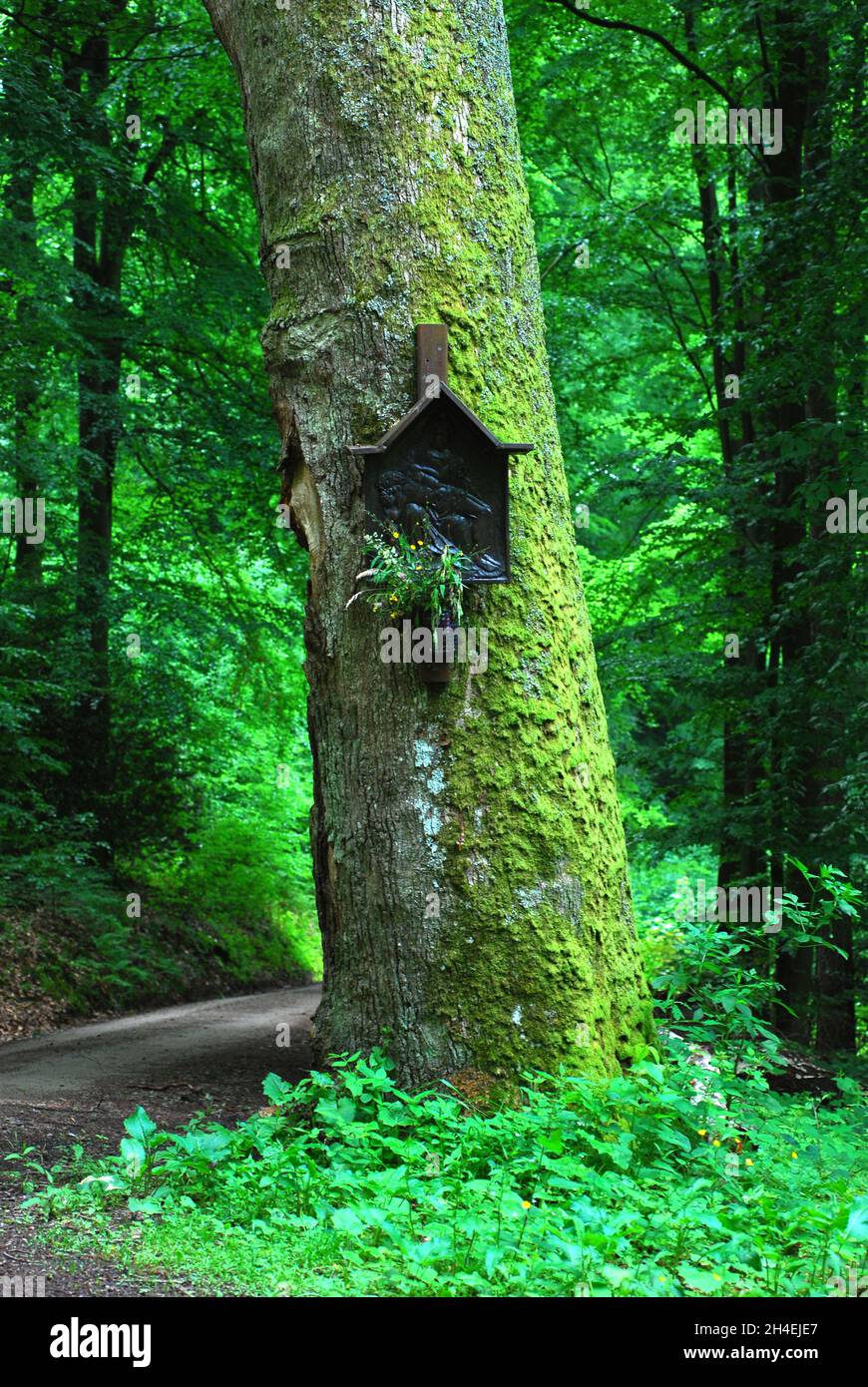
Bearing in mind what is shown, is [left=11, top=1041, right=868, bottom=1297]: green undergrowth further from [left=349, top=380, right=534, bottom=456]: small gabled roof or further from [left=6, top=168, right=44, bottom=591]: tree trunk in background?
[left=6, top=168, right=44, bottom=591]: tree trunk in background

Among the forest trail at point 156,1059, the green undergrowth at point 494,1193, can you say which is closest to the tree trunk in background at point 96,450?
the forest trail at point 156,1059

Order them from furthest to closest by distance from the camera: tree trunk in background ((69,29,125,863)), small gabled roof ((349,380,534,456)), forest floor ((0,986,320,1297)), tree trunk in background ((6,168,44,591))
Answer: tree trunk in background ((69,29,125,863))
tree trunk in background ((6,168,44,591))
small gabled roof ((349,380,534,456))
forest floor ((0,986,320,1297))

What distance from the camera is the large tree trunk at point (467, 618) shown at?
4883 mm

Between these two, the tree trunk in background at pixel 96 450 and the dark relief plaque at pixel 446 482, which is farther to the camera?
the tree trunk in background at pixel 96 450

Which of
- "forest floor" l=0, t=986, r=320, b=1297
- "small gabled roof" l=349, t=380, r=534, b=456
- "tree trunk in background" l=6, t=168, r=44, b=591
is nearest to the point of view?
"forest floor" l=0, t=986, r=320, b=1297

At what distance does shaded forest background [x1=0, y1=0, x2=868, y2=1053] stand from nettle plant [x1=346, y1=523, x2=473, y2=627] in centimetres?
371

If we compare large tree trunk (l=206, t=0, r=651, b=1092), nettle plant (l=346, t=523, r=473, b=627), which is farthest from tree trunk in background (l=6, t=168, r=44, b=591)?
nettle plant (l=346, t=523, r=473, b=627)

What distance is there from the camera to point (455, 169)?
5.34 meters

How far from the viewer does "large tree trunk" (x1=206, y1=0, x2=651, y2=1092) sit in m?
4.88

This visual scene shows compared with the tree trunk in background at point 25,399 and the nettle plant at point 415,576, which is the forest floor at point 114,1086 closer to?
the nettle plant at point 415,576

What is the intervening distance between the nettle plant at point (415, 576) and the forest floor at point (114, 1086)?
8.32 feet

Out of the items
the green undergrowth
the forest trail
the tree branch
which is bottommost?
the forest trail

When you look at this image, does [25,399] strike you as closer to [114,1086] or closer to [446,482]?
[114,1086]

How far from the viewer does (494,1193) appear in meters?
3.81
